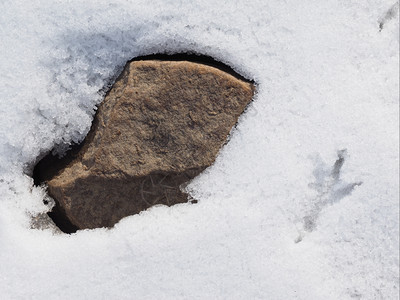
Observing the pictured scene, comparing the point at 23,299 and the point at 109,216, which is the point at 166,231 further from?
the point at 23,299

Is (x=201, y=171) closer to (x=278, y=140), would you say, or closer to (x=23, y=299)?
(x=278, y=140)

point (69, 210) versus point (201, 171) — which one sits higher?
point (201, 171)

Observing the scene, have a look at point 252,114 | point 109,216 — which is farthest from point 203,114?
point 109,216

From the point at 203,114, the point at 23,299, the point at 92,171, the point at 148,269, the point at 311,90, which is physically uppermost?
the point at 311,90
